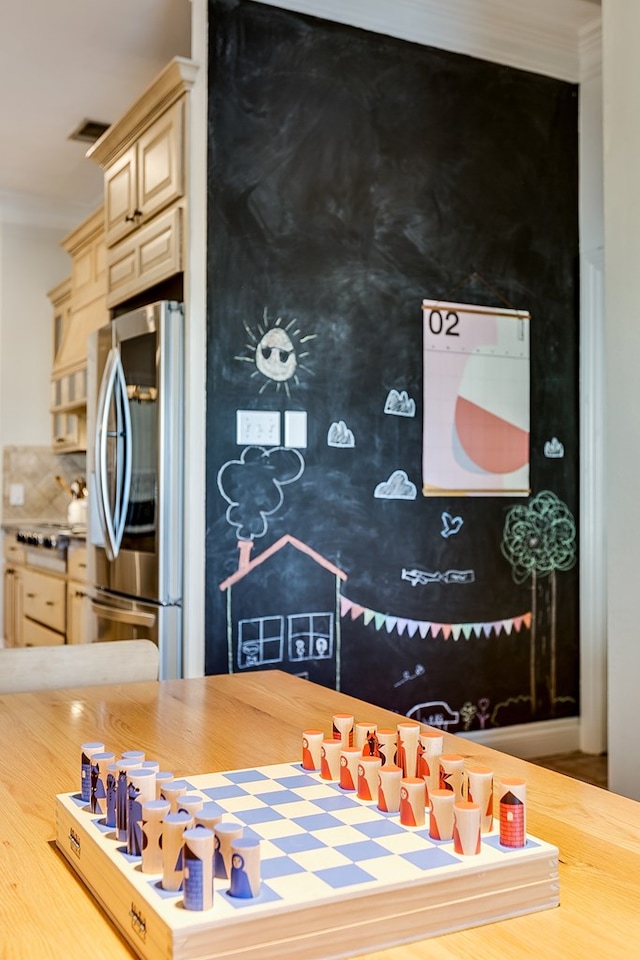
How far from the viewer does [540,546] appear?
12.9 feet

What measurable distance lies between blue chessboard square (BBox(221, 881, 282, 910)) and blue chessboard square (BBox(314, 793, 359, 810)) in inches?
7.8

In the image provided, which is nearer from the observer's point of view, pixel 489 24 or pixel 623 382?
pixel 623 382

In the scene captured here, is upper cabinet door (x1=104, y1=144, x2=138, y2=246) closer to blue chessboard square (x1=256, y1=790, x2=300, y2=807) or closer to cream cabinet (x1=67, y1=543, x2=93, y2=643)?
cream cabinet (x1=67, y1=543, x2=93, y2=643)

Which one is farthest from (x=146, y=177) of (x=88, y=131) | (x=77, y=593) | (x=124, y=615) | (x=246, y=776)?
(x=246, y=776)

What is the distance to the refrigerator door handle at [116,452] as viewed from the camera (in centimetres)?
346

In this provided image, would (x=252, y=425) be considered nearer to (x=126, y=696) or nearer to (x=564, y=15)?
(x=126, y=696)

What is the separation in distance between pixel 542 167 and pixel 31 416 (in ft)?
11.7

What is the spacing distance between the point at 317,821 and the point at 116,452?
2818 mm

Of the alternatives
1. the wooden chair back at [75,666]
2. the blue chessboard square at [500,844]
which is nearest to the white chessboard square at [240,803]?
the blue chessboard square at [500,844]

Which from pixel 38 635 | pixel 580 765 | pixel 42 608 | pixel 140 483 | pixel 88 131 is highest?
pixel 88 131

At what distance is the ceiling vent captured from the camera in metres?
4.68

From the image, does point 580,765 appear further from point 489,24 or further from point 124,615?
point 489,24

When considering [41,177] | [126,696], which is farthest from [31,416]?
[126,696]

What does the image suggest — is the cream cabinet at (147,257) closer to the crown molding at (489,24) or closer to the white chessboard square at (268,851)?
the crown molding at (489,24)
